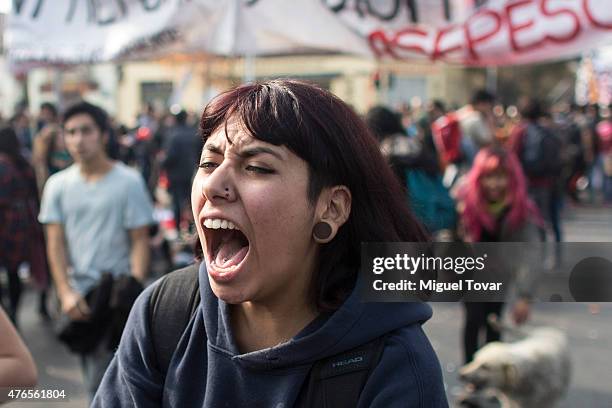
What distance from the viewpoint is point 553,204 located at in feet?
28.3

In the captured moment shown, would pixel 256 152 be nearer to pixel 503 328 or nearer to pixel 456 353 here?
pixel 503 328

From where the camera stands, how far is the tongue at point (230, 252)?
149 cm

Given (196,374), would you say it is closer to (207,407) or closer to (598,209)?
(207,407)

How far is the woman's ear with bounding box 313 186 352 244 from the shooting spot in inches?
60.5

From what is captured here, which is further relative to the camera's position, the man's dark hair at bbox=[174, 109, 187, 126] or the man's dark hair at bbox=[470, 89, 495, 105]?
the man's dark hair at bbox=[174, 109, 187, 126]

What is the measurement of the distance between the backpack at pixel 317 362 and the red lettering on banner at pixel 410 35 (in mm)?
3412

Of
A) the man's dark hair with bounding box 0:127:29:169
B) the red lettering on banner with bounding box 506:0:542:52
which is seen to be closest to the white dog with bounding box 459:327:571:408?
the red lettering on banner with bounding box 506:0:542:52

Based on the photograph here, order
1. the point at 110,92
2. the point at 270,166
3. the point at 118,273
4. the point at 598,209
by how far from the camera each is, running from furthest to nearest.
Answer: the point at 110,92 → the point at 598,209 → the point at 118,273 → the point at 270,166

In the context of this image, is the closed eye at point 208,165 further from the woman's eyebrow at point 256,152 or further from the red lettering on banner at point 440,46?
the red lettering on banner at point 440,46

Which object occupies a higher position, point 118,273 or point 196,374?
point 196,374

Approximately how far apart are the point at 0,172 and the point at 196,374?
16.0 feet

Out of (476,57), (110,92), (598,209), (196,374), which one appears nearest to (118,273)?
(476,57)

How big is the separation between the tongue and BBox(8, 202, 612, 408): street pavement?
1084mm

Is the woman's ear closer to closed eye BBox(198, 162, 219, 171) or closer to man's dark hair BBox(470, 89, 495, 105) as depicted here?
closed eye BBox(198, 162, 219, 171)
